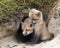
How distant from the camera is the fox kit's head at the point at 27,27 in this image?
555cm

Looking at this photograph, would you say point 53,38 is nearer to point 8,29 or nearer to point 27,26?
point 27,26

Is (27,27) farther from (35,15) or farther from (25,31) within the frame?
(35,15)

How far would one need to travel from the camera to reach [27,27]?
18.4 feet

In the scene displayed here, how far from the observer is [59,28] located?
240 inches

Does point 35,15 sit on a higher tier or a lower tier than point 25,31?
higher

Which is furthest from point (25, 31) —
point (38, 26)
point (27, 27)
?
point (38, 26)

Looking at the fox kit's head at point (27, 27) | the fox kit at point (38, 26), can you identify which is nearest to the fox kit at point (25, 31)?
the fox kit's head at point (27, 27)

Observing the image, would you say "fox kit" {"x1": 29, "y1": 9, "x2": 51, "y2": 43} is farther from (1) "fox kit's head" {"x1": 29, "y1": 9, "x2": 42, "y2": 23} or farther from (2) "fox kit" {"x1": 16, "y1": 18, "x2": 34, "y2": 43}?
(2) "fox kit" {"x1": 16, "y1": 18, "x2": 34, "y2": 43}

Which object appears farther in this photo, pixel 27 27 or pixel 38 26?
pixel 38 26

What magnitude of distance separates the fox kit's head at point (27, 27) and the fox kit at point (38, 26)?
12 centimetres

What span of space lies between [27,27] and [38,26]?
0.29 m

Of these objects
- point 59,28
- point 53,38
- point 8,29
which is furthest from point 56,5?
point 8,29

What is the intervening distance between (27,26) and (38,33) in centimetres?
34

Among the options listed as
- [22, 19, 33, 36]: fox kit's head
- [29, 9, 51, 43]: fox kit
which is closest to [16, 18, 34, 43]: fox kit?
[22, 19, 33, 36]: fox kit's head
